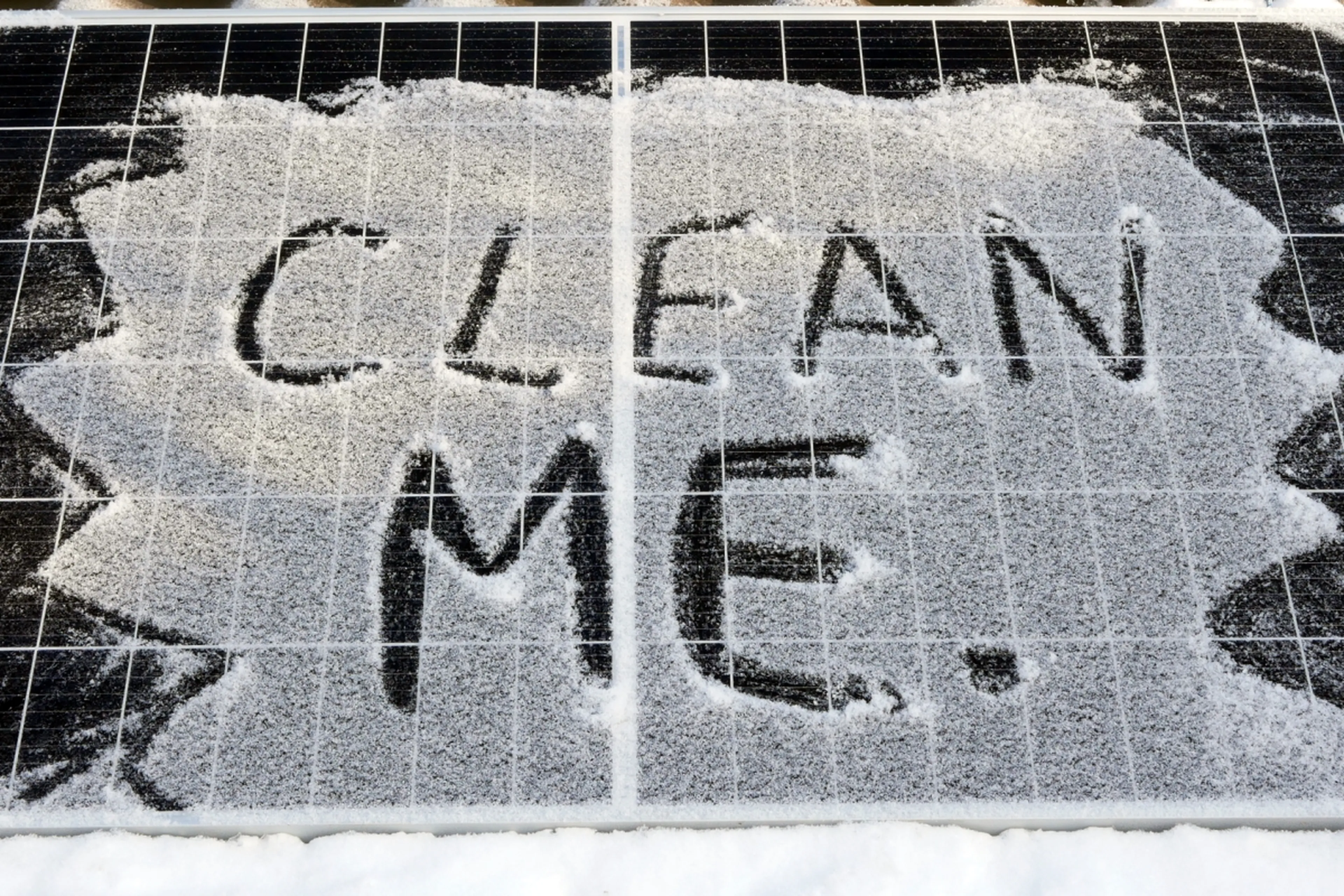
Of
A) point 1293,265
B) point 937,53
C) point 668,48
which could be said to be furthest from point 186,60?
point 1293,265

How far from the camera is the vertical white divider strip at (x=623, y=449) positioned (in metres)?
1.51

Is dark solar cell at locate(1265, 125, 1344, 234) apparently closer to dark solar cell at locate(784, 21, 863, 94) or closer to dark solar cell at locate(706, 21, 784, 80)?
dark solar cell at locate(784, 21, 863, 94)

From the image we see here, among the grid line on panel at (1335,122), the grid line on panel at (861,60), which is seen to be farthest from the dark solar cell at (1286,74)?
the grid line on panel at (861,60)

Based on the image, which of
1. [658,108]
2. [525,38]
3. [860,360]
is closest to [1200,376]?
[860,360]

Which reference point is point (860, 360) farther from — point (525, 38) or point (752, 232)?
point (525, 38)

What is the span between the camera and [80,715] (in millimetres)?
1521

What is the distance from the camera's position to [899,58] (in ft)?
6.40

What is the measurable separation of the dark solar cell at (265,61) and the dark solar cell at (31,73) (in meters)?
0.33

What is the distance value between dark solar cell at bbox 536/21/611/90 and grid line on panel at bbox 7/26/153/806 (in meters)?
0.78

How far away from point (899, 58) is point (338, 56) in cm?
110

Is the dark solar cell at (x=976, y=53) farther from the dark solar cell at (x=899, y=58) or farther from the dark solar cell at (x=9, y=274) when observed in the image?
the dark solar cell at (x=9, y=274)

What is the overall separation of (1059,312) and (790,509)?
621 mm

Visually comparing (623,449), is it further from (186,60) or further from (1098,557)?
(186,60)

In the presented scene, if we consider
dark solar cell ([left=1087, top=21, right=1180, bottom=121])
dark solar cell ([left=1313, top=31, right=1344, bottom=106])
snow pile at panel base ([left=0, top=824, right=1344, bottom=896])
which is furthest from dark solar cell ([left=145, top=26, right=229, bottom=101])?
dark solar cell ([left=1313, top=31, right=1344, bottom=106])
